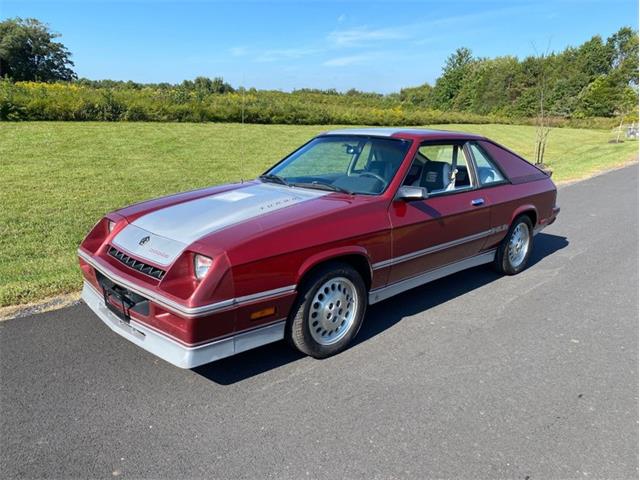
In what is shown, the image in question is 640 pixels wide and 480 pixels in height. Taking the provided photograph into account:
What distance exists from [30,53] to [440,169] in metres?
55.3

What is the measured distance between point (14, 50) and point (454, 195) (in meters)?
52.8

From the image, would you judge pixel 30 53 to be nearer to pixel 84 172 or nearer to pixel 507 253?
pixel 84 172

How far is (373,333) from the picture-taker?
3.94 m

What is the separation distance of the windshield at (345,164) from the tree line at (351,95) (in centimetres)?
903

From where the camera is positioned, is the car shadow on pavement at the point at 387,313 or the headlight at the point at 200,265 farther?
the car shadow on pavement at the point at 387,313

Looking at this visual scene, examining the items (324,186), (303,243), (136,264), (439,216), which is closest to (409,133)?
(439,216)

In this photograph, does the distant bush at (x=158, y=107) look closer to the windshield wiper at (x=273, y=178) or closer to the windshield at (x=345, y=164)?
the windshield at (x=345, y=164)

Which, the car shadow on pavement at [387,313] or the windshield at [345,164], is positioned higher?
the windshield at [345,164]

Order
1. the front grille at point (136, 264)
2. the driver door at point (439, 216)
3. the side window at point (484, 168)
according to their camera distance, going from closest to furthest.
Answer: the front grille at point (136, 264) < the driver door at point (439, 216) < the side window at point (484, 168)

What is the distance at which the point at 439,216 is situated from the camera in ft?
13.7

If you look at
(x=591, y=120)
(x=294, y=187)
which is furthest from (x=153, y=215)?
(x=591, y=120)

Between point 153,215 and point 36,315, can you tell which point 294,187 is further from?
point 36,315

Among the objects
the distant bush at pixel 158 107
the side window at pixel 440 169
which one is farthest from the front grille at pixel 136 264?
the distant bush at pixel 158 107

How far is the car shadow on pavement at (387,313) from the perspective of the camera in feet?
10.9
